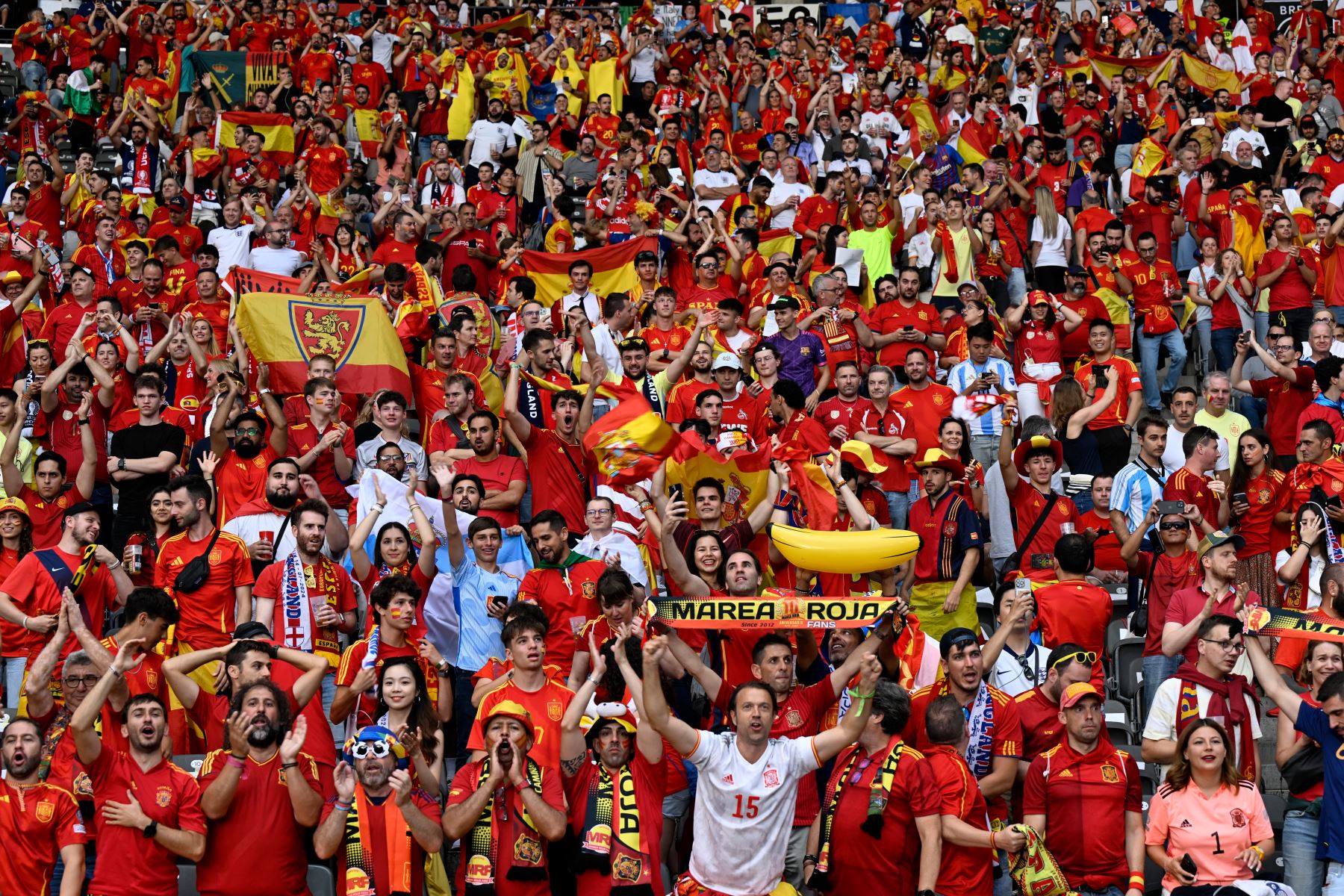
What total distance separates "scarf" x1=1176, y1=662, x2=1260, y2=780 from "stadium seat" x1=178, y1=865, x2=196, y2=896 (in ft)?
16.4

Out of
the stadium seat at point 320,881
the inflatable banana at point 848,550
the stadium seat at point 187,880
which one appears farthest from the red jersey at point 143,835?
the inflatable banana at point 848,550

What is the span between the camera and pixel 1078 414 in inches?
492

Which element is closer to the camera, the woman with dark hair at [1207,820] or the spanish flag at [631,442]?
the woman with dark hair at [1207,820]

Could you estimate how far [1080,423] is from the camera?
1250cm

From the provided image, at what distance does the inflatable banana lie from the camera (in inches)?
373

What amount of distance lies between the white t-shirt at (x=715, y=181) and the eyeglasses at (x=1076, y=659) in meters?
9.97

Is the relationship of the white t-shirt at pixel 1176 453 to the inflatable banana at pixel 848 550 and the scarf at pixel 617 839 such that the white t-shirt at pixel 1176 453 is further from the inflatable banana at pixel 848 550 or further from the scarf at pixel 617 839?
the scarf at pixel 617 839

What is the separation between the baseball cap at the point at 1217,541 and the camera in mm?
9203

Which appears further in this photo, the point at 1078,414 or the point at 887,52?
the point at 887,52

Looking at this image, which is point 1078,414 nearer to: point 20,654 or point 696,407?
point 696,407

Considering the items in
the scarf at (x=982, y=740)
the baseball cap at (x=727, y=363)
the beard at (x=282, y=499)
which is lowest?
the scarf at (x=982, y=740)

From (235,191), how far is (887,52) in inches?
355

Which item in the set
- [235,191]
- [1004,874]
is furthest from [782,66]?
[1004,874]

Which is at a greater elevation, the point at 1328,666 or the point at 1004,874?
the point at 1328,666
